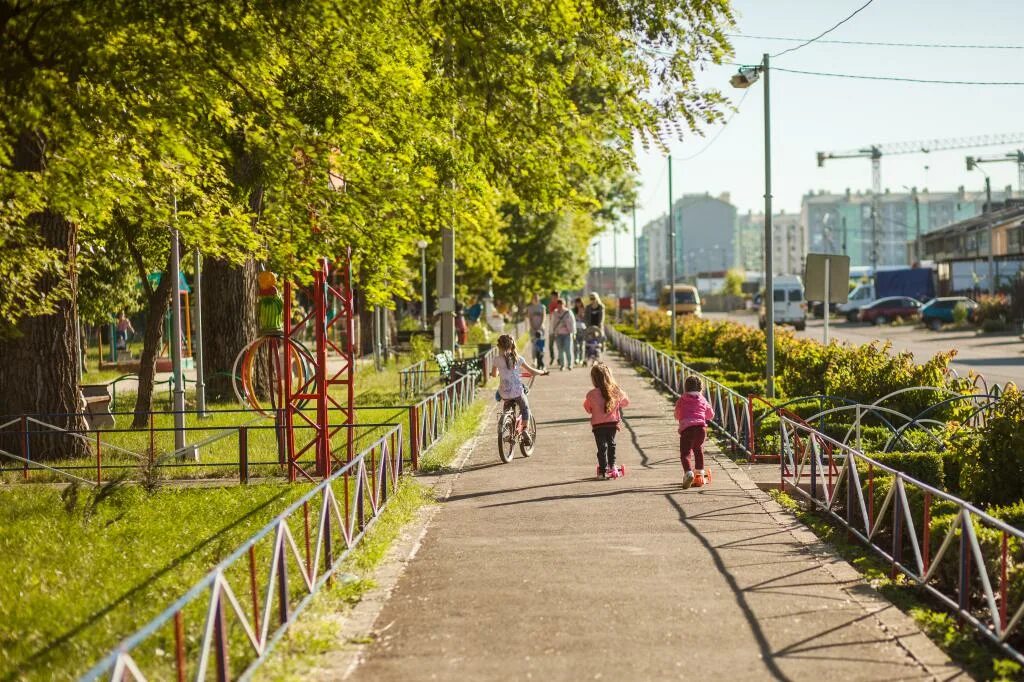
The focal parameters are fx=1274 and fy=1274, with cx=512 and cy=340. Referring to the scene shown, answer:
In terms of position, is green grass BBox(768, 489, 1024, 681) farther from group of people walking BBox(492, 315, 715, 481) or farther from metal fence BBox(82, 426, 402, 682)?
metal fence BBox(82, 426, 402, 682)

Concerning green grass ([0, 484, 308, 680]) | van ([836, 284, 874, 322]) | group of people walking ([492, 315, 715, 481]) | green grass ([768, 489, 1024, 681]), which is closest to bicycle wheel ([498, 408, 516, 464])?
group of people walking ([492, 315, 715, 481])

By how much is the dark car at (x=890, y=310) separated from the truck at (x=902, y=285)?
4.57 m

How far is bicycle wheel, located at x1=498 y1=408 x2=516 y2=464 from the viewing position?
1516cm

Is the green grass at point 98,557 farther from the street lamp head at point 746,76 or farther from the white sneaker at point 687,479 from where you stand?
the street lamp head at point 746,76

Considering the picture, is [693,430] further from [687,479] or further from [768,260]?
[768,260]

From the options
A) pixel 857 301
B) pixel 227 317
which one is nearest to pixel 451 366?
pixel 227 317

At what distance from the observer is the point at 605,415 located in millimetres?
13672

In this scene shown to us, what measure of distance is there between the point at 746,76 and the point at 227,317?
1093cm

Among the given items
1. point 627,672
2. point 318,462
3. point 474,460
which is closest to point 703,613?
point 627,672

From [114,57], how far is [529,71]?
12.4 ft

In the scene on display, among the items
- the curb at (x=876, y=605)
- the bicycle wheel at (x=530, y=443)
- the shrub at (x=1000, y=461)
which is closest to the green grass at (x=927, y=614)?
the curb at (x=876, y=605)

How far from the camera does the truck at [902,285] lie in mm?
74312

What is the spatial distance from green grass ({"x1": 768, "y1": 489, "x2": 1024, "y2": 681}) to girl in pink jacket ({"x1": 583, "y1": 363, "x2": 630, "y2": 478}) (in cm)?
307

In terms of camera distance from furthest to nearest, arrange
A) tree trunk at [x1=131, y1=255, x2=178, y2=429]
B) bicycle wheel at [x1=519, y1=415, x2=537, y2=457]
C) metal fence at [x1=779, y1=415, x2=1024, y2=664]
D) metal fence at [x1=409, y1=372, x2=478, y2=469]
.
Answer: tree trunk at [x1=131, y1=255, x2=178, y2=429] < bicycle wheel at [x1=519, y1=415, x2=537, y2=457] < metal fence at [x1=409, y1=372, x2=478, y2=469] < metal fence at [x1=779, y1=415, x2=1024, y2=664]
